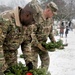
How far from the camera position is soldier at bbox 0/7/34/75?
4.16 metres

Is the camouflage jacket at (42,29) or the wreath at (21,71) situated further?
the camouflage jacket at (42,29)

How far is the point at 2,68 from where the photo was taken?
426cm

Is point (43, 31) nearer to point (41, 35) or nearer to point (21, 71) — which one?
point (41, 35)

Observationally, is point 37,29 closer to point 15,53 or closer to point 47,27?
point 47,27

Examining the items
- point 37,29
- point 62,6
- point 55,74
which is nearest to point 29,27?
point 37,29

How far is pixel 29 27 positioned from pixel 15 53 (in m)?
0.51

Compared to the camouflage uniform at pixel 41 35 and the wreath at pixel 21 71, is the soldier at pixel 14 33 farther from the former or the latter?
the camouflage uniform at pixel 41 35

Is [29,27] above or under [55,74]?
above

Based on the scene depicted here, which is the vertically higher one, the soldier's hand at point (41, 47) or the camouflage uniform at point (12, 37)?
the camouflage uniform at point (12, 37)

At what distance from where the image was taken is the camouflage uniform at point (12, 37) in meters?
4.18

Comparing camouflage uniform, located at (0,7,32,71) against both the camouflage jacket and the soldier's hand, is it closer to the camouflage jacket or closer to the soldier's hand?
the camouflage jacket

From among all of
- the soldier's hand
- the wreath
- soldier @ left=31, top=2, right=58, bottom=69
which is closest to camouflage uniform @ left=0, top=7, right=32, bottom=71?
the wreath

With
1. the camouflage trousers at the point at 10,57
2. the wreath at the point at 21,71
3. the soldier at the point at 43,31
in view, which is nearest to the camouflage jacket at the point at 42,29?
the soldier at the point at 43,31

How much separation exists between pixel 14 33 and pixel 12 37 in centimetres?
10
